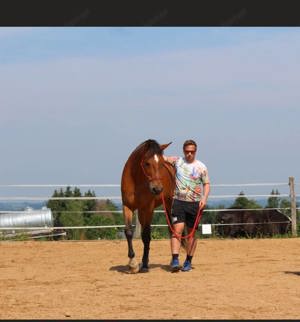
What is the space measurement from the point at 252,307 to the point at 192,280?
1.88 m

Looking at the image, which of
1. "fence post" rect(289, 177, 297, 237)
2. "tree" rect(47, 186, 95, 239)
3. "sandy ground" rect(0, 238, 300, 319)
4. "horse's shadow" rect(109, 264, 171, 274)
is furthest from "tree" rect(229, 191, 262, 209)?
"horse's shadow" rect(109, 264, 171, 274)

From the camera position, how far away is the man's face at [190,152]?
8328 mm

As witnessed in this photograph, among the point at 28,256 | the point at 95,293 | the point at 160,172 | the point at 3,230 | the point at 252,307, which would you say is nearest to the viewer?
the point at 252,307

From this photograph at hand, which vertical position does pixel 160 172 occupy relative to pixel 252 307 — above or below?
above

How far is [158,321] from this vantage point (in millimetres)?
4945

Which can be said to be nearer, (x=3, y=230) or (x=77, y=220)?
(x=3, y=230)

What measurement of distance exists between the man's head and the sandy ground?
1.50 meters

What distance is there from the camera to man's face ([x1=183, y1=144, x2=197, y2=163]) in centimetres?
833

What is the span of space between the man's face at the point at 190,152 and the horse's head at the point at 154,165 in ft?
1.17

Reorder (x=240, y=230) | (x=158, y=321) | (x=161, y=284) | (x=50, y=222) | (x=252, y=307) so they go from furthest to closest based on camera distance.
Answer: (x=50, y=222), (x=240, y=230), (x=161, y=284), (x=252, y=307), (x=158, y=321)

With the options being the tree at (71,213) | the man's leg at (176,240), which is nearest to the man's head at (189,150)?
the man's leg at (176,240)

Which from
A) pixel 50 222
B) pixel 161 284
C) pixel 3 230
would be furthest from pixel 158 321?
pixel 50 222

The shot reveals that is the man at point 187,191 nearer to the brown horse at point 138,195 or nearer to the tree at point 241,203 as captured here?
the brown horse at point 138,195

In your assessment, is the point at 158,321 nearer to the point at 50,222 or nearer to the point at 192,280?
the point at 192,280
